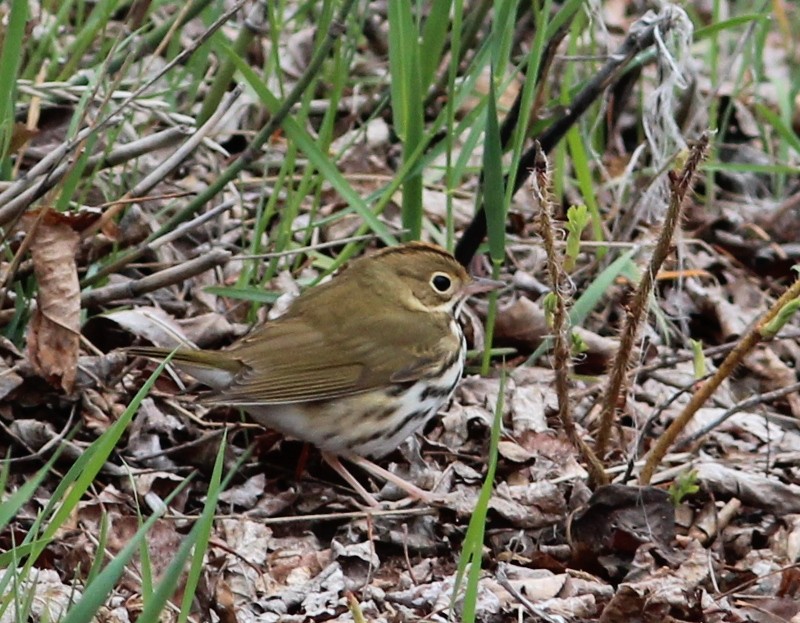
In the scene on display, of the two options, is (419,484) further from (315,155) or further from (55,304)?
(55,304)

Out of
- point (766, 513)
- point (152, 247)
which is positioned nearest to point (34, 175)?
point (152, 247)

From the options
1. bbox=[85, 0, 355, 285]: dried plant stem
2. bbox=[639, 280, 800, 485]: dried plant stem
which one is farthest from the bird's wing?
bbox=[639, 280, 800, 485]: dried plant stem

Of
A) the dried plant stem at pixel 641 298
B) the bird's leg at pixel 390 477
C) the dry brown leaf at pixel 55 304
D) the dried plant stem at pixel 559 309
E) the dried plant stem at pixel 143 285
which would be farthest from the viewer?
the dried plant stem at pixel 143 285

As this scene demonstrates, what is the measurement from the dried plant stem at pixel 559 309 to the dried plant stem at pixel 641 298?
119mm

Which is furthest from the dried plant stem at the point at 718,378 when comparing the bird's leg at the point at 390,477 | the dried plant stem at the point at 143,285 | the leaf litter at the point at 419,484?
the dried plant stem at the point at 143,285

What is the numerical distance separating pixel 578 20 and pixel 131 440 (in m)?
2.26

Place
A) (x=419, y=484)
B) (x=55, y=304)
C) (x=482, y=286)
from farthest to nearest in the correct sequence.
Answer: (x=482, y=286) < (x=419, y=484) < (x=55, y=304)

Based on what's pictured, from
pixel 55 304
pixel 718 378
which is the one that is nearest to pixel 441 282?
pixel 718 378

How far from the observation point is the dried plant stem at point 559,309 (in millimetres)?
3844

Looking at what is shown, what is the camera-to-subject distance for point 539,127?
4.97m

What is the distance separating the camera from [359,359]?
15.1 ft

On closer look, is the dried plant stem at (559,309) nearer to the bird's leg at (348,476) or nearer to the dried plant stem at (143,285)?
the bird's leg at (348,476)

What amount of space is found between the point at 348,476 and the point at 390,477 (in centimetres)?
14

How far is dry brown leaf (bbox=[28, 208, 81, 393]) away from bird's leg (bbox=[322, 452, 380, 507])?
90 centimetres
